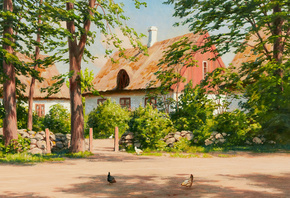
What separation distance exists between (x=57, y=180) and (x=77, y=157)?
605 cm

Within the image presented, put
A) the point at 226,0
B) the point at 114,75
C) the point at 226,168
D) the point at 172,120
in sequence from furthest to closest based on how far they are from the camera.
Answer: the point at 114,75 → the point at 172,120 → the point at 226,0 → the point at 226,168

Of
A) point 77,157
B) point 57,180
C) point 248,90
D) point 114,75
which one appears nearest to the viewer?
point 57,180

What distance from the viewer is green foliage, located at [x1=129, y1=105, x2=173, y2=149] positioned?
54.3ft

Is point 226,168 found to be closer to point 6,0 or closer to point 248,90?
point 248,90

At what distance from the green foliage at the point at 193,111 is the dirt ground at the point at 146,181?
17.9 feet

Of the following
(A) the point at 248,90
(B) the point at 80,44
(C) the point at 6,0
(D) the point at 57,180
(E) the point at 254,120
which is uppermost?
(C) the point at 6,0

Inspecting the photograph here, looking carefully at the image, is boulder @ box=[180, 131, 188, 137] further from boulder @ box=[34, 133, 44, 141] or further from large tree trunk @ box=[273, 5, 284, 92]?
boulder @ box=[34, 133, 44, 141]

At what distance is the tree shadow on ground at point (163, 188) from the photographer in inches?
272

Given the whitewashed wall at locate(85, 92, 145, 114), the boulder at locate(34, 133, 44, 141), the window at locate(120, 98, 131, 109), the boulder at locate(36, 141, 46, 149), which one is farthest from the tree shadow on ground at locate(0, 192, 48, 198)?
the window at locate(120, 98, 131, 109)

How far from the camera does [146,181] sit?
27.4 feet

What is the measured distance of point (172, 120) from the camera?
712 inches

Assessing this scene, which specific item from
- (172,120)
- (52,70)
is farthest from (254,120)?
(52,70)

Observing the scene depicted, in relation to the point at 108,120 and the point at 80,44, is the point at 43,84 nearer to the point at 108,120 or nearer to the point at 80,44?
the point at 108,120

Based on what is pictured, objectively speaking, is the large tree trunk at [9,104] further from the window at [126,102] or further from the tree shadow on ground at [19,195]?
the window at [126,102]
